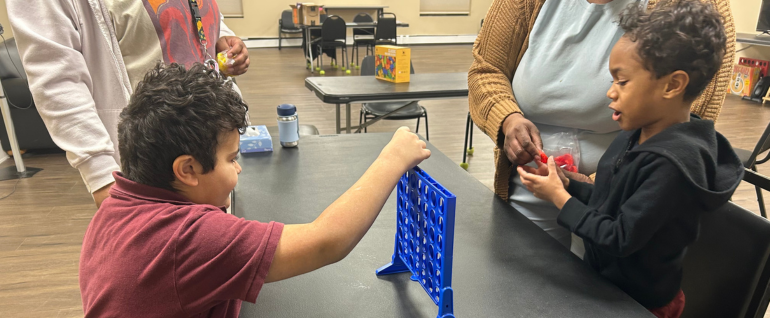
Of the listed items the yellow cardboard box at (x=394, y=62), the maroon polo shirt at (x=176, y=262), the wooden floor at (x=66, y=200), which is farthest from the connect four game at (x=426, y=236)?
the yellow cardboard box at (x=394, y=62)

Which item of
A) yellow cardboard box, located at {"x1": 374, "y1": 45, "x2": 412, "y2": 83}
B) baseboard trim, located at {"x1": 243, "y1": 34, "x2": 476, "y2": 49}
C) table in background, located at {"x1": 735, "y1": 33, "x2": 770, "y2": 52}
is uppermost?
yellow cardboard box, located at {"x1": 374, "y1": 45, "x2": 412, "y2": 83}

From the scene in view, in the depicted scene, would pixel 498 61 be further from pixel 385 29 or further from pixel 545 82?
pixel 385 29

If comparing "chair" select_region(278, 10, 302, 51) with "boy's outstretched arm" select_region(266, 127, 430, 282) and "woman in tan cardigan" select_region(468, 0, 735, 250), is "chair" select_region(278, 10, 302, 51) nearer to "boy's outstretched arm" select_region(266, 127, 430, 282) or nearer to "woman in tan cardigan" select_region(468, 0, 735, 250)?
"woman in tan cardigan" select_region(468, 0, 735, 250)

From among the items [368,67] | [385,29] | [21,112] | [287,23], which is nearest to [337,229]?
[368,67]

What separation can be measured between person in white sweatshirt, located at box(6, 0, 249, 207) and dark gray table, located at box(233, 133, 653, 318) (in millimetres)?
372

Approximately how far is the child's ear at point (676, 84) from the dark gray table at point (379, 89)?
2.16 meters

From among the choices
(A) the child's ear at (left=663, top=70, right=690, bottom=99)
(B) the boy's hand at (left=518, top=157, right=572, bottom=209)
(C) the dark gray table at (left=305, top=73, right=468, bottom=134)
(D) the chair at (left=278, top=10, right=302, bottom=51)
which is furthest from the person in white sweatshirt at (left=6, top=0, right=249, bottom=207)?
(D) the chair at (left=278, top=10, right=302, bottom=51)

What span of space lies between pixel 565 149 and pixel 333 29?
6.81m

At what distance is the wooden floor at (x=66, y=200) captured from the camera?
2.20m

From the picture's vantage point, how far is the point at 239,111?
2.60ft

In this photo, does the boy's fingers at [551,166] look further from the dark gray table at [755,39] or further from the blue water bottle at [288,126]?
the dark gray table at [755,39]

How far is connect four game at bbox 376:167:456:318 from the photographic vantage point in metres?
0.77

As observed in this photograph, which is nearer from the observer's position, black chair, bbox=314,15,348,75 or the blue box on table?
the blue box on table

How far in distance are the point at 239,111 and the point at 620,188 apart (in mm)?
721
